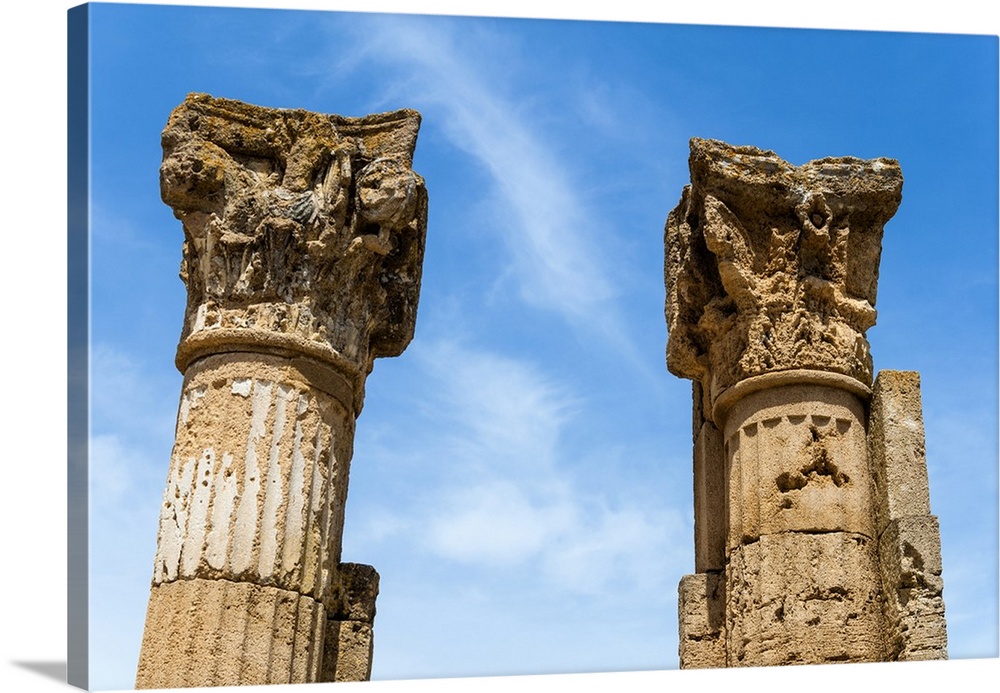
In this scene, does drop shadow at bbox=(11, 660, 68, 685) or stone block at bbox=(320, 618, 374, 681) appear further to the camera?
stone block at bbox=(320, 618, 374, 681)

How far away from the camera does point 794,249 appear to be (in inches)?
478

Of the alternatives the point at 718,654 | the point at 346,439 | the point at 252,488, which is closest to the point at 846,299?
the point at 718,654

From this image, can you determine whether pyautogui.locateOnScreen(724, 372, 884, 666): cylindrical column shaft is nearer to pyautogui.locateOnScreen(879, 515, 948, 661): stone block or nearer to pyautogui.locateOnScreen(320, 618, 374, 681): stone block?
pyautogui.locateOnScreen(879, 515, 948, 661): stone block

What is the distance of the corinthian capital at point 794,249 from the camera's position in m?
12.0

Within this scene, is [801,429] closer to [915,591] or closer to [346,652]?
[915,591]

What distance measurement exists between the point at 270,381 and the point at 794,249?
4.57 meters

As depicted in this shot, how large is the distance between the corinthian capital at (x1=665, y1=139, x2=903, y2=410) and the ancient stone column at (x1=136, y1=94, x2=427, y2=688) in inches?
107

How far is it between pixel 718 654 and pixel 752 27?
5.43 metres

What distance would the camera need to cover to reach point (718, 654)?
12594 millimetres

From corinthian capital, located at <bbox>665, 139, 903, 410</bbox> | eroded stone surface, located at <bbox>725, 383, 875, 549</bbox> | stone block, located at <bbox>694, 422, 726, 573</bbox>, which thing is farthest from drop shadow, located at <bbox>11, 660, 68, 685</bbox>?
corinthian capital, located at <bbox>665, 139, 903, 410</bbox>

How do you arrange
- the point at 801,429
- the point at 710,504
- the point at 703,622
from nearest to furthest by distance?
1. the point at 801,429
2. the point at 703,622
3. the point at 710,504

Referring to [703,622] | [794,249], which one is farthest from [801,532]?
[794,249]

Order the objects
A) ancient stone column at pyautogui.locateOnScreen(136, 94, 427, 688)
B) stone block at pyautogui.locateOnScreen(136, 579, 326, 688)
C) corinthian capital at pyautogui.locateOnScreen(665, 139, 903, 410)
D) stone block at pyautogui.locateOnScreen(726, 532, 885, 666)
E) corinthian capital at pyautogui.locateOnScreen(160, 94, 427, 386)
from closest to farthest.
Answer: stone block at pyautogui.locateOnScreen(136, 579, 326, 688)
ancient stone column at pyautogui.locateOnScreen(136, 94, 427, 688)
stone block at pyautogui.locateOnScreen(726, 532, 885, 666)
corinthian capital at pyautogui.locateOnScreen(160, 94, 427, 386)
corinthian capital at pyautogui.locateOnScreen(665, 139, 903, 410)

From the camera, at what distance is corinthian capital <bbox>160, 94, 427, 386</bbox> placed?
11266mm
